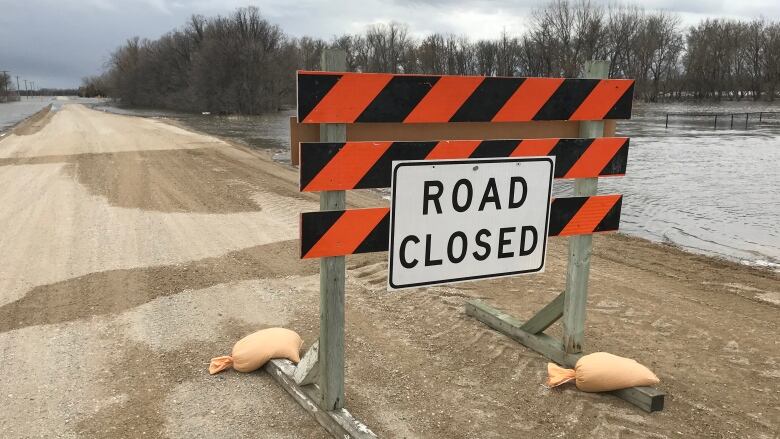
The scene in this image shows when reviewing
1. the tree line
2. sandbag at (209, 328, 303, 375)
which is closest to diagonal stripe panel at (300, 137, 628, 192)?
sandbag at (209, 328, 303, 375)

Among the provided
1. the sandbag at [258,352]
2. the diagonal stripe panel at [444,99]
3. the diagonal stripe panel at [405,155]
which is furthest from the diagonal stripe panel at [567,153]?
the sandbag at [258,352]

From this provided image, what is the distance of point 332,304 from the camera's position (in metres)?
3.10

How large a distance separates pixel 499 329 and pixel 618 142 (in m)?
1.82

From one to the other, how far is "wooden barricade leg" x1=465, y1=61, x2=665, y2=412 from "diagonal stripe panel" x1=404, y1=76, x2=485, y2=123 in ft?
2.92

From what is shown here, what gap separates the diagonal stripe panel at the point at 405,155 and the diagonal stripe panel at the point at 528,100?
0.15 meters

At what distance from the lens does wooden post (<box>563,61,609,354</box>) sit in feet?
11.7

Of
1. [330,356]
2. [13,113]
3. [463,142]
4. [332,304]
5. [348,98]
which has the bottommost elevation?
[330,356]

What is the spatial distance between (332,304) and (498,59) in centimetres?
9667

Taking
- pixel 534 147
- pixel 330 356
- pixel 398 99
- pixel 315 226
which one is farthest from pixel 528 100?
pixel 330 356

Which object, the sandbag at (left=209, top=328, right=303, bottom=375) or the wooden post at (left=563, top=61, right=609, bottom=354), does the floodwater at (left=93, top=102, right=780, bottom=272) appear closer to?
the wooden post at (left=563, top=61, right=609, bottom=354)

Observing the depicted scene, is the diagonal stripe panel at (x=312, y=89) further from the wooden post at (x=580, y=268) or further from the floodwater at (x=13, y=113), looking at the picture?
the floodwater at (x=13, y=113)

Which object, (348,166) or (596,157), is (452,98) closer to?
(348,166)

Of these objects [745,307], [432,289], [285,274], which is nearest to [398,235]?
[432,289]

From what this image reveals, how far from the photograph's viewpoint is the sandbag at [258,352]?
405cm
